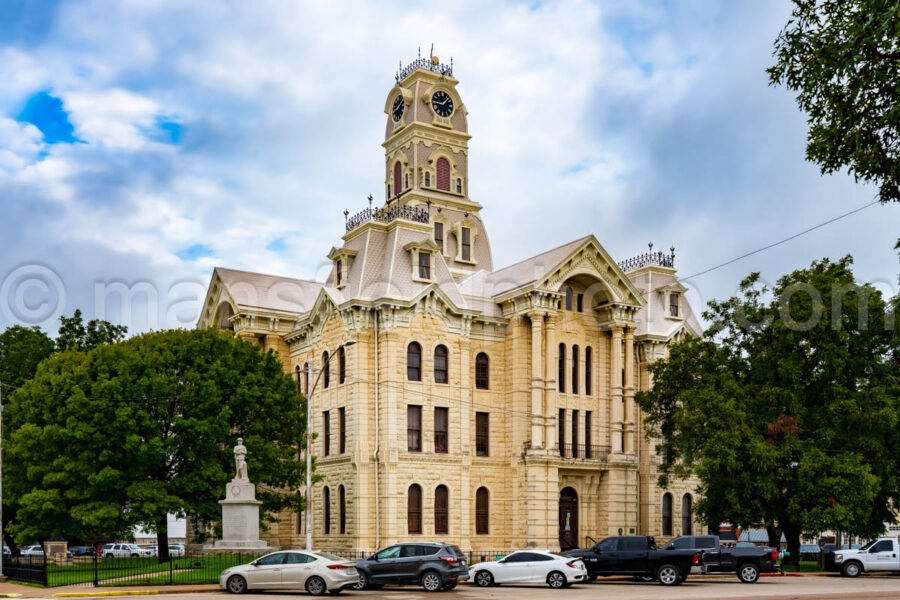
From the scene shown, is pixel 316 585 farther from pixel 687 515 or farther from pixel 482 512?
pixel 687 515

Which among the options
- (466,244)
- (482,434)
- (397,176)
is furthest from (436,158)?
(482,434)

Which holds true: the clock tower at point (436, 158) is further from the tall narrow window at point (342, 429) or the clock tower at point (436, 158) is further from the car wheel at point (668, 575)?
the car wheel at point (668, 575)

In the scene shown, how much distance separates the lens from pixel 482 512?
54.2 meters

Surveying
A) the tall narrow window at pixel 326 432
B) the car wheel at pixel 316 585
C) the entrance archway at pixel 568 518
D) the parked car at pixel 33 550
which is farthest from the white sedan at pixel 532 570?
the parked car at pixel 33 550

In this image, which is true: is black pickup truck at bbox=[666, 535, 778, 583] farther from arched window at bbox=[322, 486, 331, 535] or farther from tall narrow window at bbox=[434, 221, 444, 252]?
tall narrow window at bbox=[434, 221, 444, 252]

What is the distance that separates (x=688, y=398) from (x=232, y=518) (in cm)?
2295

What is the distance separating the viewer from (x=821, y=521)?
142ft

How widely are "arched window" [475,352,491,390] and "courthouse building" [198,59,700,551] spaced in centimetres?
8

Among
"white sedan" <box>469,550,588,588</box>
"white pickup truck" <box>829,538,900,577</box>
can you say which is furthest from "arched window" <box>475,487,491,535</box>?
"white sedan" <box>469,550,588,588</box>

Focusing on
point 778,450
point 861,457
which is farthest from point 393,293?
point 861,457

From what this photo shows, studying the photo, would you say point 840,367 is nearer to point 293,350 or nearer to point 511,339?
point 511,339

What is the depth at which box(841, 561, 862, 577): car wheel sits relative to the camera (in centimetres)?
4203

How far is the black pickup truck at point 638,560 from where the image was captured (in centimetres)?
3472

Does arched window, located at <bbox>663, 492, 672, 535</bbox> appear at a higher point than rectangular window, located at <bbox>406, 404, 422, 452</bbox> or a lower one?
lower
